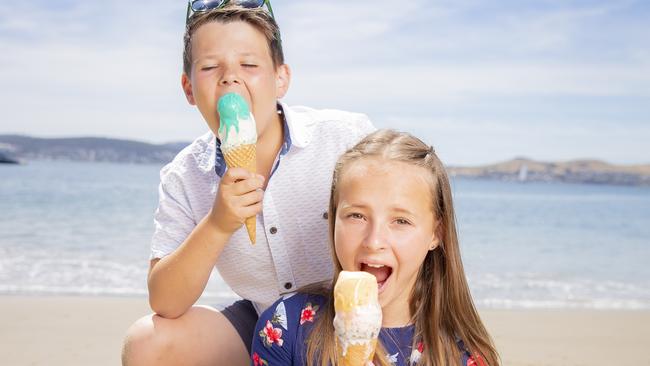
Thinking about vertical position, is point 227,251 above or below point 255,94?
below

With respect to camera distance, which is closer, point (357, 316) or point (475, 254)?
point (357, 316)

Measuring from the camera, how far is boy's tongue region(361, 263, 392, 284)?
2555 millimetres

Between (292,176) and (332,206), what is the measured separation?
49cm

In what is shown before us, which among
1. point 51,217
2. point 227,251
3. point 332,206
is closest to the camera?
point 332,206

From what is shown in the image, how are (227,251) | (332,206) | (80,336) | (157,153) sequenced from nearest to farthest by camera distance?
(332,206), (227,251), (80,336), (157,153)

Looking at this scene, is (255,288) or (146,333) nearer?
(146,333)

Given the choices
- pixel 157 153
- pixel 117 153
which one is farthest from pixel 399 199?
pixel 117 153

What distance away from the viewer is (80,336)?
6.18m

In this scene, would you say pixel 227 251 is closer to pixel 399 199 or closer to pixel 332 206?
pixel 332 206

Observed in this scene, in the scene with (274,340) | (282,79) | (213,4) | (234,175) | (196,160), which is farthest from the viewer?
(196,160)

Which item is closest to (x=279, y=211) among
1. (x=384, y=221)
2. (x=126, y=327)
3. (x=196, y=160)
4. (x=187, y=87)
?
(x=196, y=160)

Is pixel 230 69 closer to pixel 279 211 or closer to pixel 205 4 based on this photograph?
pixel 205 4

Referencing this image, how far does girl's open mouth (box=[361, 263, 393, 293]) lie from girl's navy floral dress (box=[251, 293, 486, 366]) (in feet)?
1.00

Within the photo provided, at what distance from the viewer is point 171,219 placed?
321 cm
